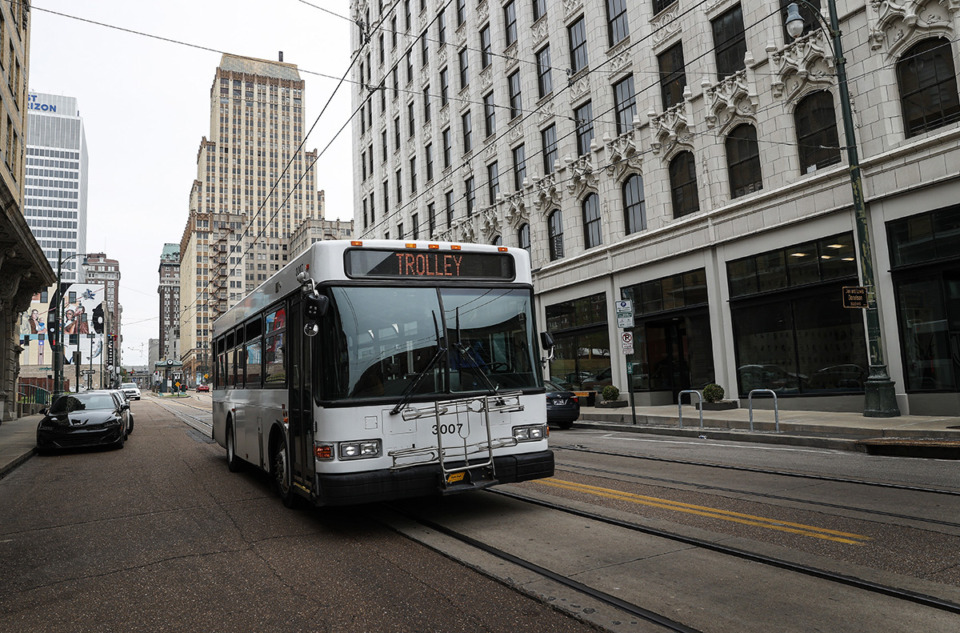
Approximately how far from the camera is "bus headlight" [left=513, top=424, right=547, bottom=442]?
6.84 metres

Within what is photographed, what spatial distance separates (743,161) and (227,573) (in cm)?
1891

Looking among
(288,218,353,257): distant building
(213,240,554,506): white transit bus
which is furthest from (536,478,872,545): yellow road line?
(288,218,353,257): distant building

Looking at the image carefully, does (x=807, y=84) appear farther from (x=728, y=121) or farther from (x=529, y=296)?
(x=529, y=296)

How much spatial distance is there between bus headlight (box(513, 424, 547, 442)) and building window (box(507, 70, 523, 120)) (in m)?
24.7

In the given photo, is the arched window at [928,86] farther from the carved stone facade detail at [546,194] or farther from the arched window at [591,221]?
the carved stone facade detail at [546,194]

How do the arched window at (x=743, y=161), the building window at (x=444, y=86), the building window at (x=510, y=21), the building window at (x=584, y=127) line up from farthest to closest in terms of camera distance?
the building window at (x=444, y=86) → the building window at (x=510, y=21) → the building window at (x=584, y=127) → the arched window at (x=743, y=161)

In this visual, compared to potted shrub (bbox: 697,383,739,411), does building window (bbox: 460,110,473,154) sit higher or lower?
higher

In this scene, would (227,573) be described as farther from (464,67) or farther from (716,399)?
(464,67)

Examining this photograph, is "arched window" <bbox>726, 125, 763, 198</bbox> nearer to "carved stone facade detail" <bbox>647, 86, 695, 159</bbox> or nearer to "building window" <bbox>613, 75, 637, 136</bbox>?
"carved stone facade detail" <bbox>647, 86, 695, 159</bbox>

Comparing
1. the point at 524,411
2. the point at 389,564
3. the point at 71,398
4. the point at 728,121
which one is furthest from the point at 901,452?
the point at 71,398

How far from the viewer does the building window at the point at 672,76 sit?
21.7m

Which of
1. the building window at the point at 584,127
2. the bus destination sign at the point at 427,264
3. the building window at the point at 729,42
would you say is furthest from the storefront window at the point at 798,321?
the bus destination sign at the point at 427,264

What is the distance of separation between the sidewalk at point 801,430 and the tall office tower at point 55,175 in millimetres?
144909

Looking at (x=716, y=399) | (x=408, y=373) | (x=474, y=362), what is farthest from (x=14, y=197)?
(x=716, y=399)
